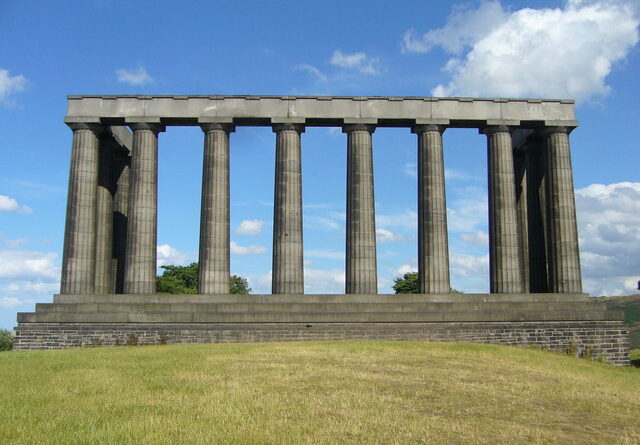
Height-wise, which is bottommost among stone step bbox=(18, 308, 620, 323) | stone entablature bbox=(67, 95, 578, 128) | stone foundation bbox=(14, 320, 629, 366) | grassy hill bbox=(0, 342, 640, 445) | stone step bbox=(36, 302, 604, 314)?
grassy hill bbox=(0, 342, 640, 445)

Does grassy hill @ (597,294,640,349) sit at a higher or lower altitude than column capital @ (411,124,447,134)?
lower

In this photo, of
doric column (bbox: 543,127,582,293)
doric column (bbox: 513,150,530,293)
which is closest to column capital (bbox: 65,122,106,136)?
doric column (bbox: 513,150,530,293)

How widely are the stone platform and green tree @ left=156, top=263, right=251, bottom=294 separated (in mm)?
68283

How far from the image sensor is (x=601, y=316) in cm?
4703

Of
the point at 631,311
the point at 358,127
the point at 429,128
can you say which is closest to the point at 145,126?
the point at 358,127

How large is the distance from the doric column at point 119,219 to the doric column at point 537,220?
3610 cm

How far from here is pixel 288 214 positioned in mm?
50719

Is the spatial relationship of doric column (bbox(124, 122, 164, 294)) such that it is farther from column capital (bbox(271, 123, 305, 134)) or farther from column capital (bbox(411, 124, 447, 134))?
column capital (bbox(411, 124, 447, 134))

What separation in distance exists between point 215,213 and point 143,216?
570 centimetres

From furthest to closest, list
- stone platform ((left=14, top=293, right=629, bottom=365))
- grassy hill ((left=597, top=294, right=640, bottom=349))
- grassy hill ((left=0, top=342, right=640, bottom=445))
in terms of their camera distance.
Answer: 1. grassy hill ((left=597, top=294, right=640, bottom=349))
2. stone platform ((left=14, top=293, right=629, bottom=365))
3. grassy hill ((left=0, top=342, right=640, bottom=445))

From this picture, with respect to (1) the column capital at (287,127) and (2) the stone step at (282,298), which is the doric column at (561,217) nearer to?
(2) the stone step at (282,298)

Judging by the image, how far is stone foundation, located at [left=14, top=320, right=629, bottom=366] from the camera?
4528 centimetres

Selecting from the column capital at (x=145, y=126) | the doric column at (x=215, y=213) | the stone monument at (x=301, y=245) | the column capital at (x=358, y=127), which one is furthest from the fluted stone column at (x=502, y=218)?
the column capital at (x=145, y=126)

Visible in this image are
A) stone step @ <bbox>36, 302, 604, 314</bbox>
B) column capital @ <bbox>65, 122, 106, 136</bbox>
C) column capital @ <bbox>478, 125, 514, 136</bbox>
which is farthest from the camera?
column capital @ <bbox>478, 125, 514, 136</bbox>
